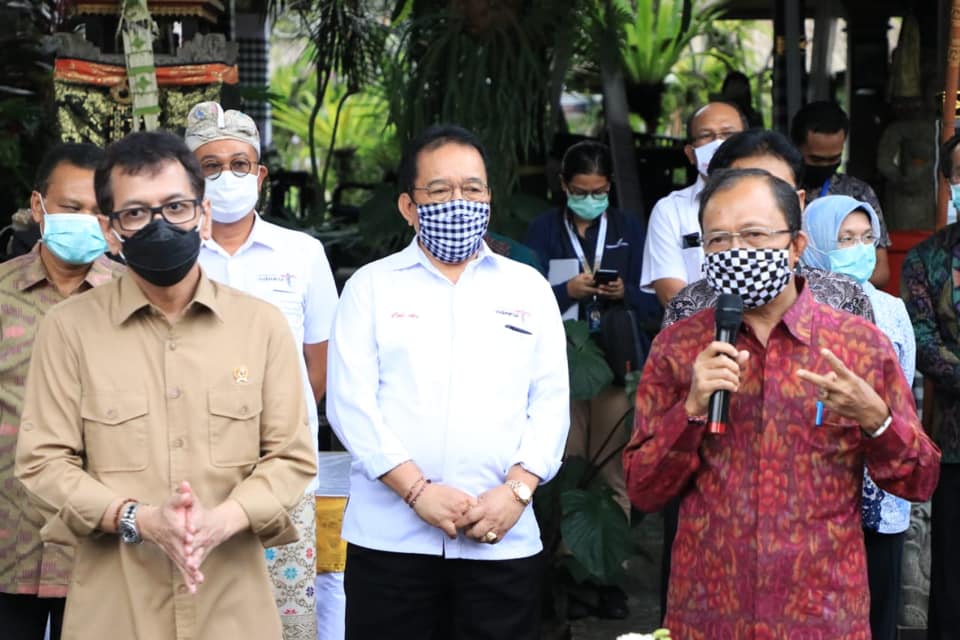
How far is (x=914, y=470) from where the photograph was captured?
10.0 feet

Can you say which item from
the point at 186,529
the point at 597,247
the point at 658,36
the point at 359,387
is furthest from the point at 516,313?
the point at 658,36

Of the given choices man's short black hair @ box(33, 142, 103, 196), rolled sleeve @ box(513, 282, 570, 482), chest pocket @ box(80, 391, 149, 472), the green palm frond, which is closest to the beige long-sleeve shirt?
chest pocket @ box(80, 391, 149, 472)

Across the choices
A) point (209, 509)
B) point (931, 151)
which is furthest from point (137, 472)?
point (931, 151)

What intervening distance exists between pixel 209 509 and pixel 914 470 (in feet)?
4.97

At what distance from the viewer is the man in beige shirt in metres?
2.96

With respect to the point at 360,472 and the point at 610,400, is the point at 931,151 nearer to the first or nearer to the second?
the point at 610,400

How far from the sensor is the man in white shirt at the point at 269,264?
4234 mm

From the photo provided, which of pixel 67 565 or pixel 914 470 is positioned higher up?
pixel 914 470

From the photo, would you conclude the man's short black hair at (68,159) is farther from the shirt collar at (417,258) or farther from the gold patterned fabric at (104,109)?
the gold patterned fabric at (104,109)

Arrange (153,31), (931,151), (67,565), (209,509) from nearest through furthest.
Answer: (209,509)
(67,565)
(153,31)
(931,151)

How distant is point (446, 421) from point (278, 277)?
0.86 metres

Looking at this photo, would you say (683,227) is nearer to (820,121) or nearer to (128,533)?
(820,121)

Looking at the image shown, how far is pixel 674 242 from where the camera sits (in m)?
5.16

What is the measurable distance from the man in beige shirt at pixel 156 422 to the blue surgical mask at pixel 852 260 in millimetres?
1863
